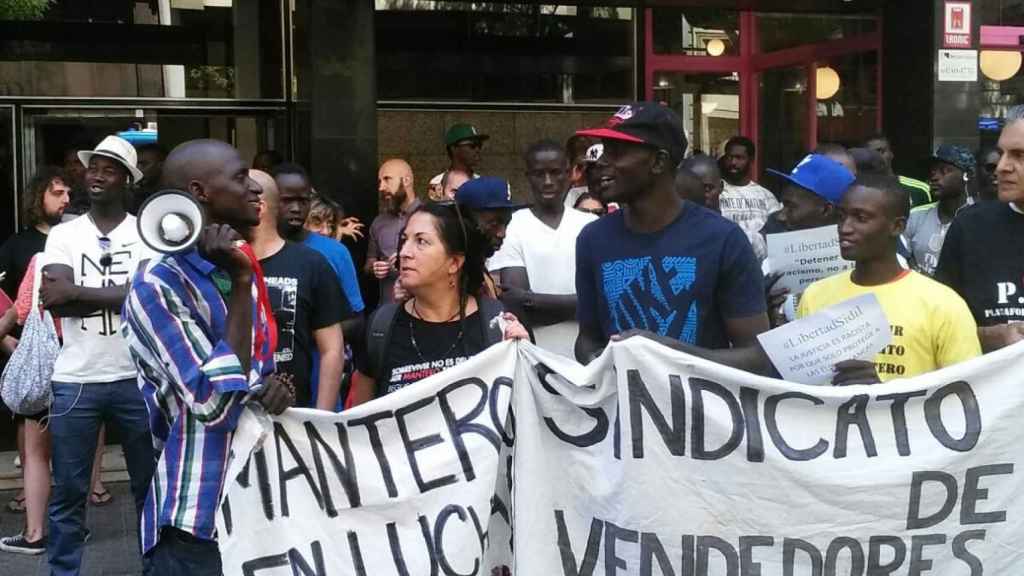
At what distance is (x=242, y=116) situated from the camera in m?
10.7

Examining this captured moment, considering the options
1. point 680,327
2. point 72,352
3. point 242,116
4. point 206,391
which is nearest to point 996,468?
point 680,327

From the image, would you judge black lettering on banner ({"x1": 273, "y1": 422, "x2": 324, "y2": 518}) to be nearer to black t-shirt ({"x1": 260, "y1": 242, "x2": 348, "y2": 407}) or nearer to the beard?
black t-shirt ({"x1": 260, "y1": 242, "x2": 348, "y2": 407})

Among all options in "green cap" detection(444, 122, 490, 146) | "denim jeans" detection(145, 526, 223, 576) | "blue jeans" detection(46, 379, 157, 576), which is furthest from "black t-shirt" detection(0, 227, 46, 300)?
"denim jeans" detection(145, 526, 223, 576)

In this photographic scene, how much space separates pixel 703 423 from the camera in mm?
4359

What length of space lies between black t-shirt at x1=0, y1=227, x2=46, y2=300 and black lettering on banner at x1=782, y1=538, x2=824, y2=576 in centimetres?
528

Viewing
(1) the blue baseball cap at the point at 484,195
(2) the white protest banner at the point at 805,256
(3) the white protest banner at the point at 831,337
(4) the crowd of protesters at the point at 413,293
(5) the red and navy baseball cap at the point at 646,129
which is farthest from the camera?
(1) the blue baseball cap at the point at 484,195

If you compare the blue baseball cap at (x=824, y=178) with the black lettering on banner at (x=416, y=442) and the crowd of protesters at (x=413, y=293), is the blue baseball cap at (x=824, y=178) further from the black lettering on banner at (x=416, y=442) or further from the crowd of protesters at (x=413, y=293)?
the black lettering on banner at (x=416, y=442)

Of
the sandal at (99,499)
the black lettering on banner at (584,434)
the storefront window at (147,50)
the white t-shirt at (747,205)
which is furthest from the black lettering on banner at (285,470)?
the storefront window at (147,50)

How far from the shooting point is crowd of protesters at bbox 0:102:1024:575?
3.97 meters

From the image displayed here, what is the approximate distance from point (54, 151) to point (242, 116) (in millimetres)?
1382

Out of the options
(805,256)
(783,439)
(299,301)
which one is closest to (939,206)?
(805,256)

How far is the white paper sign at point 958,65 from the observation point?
10883 millimetres

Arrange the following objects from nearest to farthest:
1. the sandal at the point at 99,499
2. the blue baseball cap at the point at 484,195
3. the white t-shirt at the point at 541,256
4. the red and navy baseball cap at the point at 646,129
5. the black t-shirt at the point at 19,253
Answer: the red and navy baseball cap at the point at 646,129 < the blue baseball cap at the point at 484,195 < the white t-shirt at the point at 541,256 < the black t-shirt at the point at 19,253 < the sandal at the point at 99,499

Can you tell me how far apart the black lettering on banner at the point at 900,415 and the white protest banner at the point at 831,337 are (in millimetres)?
149
